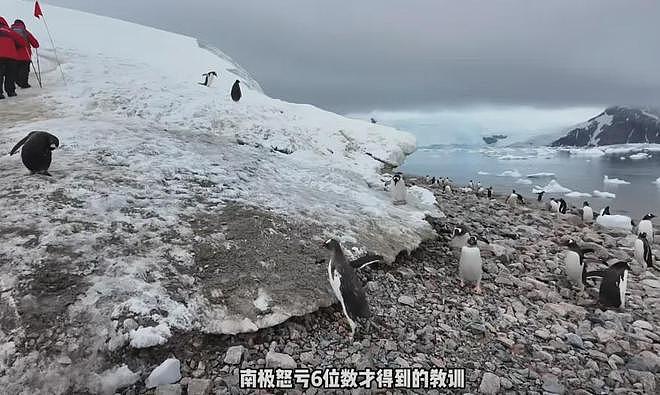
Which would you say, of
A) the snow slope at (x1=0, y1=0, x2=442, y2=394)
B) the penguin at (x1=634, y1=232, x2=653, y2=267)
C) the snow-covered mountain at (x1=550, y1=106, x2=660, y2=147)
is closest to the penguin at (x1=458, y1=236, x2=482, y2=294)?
the snow slope at (x1=0, y1=0, x2=442, y2=394)

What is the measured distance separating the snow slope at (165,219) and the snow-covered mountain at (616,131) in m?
92.0

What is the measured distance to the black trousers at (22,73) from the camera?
9804mm

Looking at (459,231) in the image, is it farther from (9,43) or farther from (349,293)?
(9,43)

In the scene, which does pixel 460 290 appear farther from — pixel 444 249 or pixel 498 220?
pixel 498 220

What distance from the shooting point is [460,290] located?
17.1 feet

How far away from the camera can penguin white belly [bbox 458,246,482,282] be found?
17.4 feet

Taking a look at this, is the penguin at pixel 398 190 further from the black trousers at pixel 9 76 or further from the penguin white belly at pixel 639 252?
the black trousers at pixel 9 76

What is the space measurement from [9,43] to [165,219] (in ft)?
24.7

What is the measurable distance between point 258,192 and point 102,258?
8.17 ft

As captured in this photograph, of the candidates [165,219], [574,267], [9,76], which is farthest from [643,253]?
[9,76]

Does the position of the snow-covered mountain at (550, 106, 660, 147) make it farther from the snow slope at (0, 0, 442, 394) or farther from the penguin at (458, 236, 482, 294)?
the penguin at (458, 236, 482, 294)

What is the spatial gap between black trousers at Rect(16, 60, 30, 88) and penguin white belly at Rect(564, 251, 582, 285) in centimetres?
1176

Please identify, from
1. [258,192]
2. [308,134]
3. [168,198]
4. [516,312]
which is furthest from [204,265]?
[308,134]

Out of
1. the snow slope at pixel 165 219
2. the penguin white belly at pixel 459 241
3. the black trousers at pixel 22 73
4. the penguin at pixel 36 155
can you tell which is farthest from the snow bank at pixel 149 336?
the black trousers at pixel 22 73
